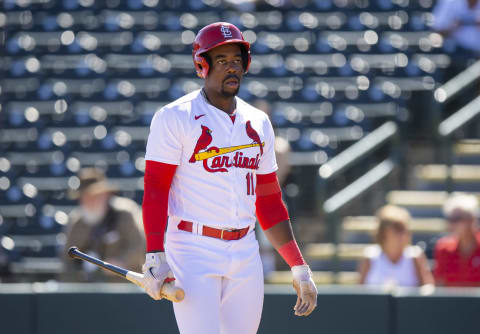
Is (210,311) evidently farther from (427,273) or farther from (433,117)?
(433,117)

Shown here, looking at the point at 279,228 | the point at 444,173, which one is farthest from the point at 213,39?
the point at 444,173

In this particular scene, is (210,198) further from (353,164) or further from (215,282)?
(353,164)

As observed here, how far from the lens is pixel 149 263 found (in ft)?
10.5

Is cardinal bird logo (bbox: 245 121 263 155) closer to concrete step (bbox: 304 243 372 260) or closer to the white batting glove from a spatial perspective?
the white batting glove

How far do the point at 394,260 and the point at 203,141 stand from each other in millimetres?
2764

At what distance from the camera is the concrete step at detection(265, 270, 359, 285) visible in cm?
646

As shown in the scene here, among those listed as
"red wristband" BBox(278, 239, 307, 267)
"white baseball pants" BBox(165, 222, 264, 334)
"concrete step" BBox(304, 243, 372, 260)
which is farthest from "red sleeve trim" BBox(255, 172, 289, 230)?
"concrete step" BBox(304, 243, 372, 260)

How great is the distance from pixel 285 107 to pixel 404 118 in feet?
4.31

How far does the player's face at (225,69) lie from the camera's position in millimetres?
3385

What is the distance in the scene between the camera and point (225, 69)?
3.39 metres

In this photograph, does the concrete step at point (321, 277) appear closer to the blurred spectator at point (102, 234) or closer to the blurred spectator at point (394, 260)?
the blurred spectator at point (394, 260)

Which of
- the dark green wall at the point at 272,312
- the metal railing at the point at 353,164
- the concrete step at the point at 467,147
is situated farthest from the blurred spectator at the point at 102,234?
the concrete step at the point at 467,147

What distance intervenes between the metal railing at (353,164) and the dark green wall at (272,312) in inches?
54.1

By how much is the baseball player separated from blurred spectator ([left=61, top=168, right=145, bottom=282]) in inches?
104
